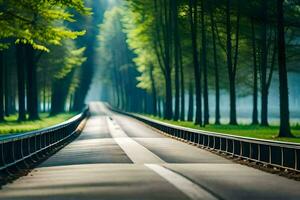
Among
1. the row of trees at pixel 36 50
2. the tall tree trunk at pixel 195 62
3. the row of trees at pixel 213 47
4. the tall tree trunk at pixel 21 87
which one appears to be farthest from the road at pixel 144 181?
the tall tree trunk at pixel 21 87

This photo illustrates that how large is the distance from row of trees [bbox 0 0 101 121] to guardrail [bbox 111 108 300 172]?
8077mm

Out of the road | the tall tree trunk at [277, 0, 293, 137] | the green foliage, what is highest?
the green foliage

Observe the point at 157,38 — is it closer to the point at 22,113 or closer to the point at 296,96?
the point at 22,113

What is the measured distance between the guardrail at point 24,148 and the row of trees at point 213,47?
1168 cm

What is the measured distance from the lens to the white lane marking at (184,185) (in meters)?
14.6

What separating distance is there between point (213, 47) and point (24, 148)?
41.5 m

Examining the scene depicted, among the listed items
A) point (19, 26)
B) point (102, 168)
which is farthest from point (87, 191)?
point (19, 26)

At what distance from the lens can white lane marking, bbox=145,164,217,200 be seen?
14.6 m

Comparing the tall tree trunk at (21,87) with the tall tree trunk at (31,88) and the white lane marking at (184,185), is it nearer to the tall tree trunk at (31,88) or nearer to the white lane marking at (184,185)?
the tall tree trunk at (31,88)

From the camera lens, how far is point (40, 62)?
74.2 metres

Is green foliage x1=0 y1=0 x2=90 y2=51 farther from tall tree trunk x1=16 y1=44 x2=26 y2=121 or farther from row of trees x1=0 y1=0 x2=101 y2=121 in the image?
tall tree trunk x1=16 y1=44 x2=26 y2=121

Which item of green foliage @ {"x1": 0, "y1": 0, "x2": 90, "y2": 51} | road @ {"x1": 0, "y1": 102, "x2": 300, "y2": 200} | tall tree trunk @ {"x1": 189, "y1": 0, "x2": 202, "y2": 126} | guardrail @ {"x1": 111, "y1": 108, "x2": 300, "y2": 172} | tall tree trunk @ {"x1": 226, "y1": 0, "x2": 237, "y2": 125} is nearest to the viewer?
road @ {"x1": 0, "y1": 102, "x2": 300, "y2": 200}

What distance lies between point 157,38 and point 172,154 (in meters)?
44.6

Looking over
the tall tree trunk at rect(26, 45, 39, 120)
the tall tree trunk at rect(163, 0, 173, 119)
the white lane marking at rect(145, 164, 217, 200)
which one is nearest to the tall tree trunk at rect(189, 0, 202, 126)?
the tall tree trunk at rect(163, 0, 173, 119)
